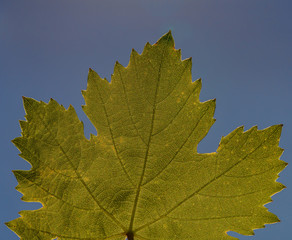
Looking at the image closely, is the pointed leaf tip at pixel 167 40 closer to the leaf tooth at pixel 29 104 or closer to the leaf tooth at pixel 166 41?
the leaf tooth at pixel 166 41

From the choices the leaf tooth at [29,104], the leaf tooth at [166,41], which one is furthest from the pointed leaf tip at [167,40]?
the leaf tooth at [29,104]

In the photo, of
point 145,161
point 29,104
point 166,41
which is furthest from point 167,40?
point 29,104

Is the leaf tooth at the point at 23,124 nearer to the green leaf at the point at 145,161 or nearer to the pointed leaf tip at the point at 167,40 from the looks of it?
the green leaf at the point at 145,161

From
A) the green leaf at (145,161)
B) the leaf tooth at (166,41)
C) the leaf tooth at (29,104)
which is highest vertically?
the leaf tooth at (166,41)

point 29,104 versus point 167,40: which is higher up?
point 167,40

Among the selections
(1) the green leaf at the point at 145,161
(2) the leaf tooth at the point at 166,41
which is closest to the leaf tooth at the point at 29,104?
(1) the green leaf at the point at 145,161

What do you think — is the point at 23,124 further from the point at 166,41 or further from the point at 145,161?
the point at 166,41

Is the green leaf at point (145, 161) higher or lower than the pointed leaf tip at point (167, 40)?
lower

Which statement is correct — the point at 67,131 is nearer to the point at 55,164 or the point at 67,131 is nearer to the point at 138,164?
the point at 55,164
